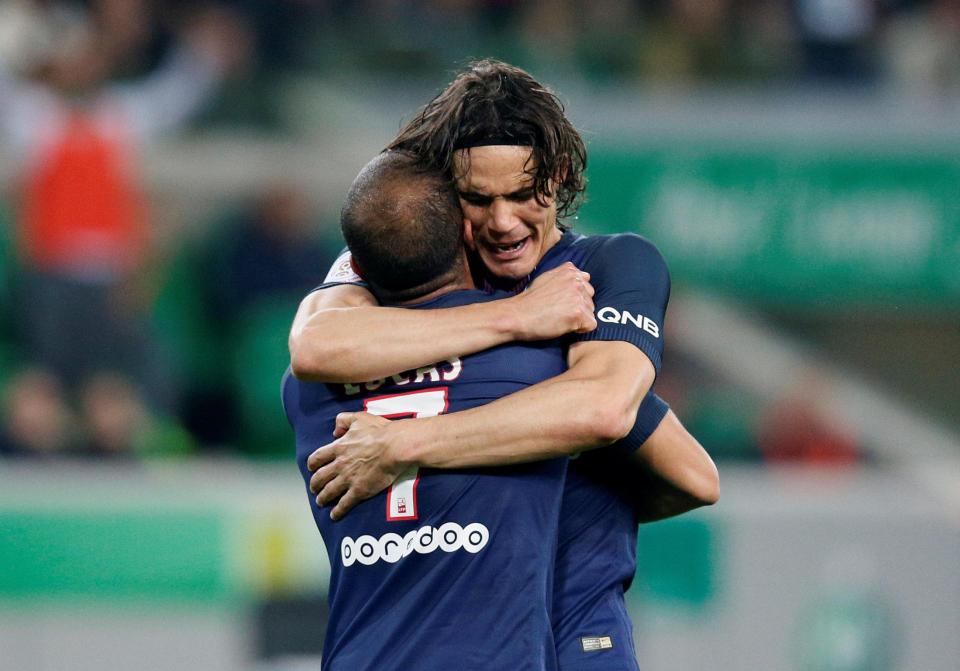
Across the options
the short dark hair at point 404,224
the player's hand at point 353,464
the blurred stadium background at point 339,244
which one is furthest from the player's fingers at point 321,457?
the blurred stadium background at point 339,244

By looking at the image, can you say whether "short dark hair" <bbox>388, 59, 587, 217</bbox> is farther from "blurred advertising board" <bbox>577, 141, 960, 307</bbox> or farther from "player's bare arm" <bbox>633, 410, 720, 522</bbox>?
"blurred advertising board" <bbox>577, 141, 960, 307</bbox>

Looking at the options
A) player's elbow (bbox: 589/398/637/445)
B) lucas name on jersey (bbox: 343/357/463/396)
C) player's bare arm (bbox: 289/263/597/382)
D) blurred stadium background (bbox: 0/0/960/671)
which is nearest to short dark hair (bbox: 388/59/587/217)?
player's bare arm (bbox: 289/263/597/382)

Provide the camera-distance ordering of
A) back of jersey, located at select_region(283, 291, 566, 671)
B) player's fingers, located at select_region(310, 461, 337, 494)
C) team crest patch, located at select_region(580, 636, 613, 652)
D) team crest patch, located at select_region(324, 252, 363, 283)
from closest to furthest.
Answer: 1. back of jersey, located at select_region(283, 291, 566, 671)
2. player's fingers, located at select_region(310, 461, 337, 494)
3. team crest patch, located at select_region(580, 636, 613, 652)
4. team crest patch, located at select_region(324, 252, 363, 283)

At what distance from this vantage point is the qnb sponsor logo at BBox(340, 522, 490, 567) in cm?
298

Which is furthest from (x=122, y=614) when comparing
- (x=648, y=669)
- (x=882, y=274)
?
(x=882, y=274)

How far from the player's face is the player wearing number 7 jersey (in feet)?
0.30

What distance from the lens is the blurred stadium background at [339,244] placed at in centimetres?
788

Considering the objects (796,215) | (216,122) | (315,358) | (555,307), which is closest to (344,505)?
(315,358)

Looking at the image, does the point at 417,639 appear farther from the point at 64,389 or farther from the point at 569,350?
the point at 64,389

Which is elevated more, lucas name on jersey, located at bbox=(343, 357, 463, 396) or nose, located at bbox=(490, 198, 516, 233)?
nose, located at bbox=(490, 198, 516, 233)

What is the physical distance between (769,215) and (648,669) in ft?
12.3

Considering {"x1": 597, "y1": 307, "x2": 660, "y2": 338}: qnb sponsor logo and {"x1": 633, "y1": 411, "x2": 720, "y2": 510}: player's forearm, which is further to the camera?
{"x1": 633, "y1": 411, "x2": 720, "y2": 510}: player's forearm

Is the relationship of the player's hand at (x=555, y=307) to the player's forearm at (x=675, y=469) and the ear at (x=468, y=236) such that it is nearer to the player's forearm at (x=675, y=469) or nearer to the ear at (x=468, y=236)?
the ear at (x=468, y=236)

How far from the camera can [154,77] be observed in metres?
9.94
